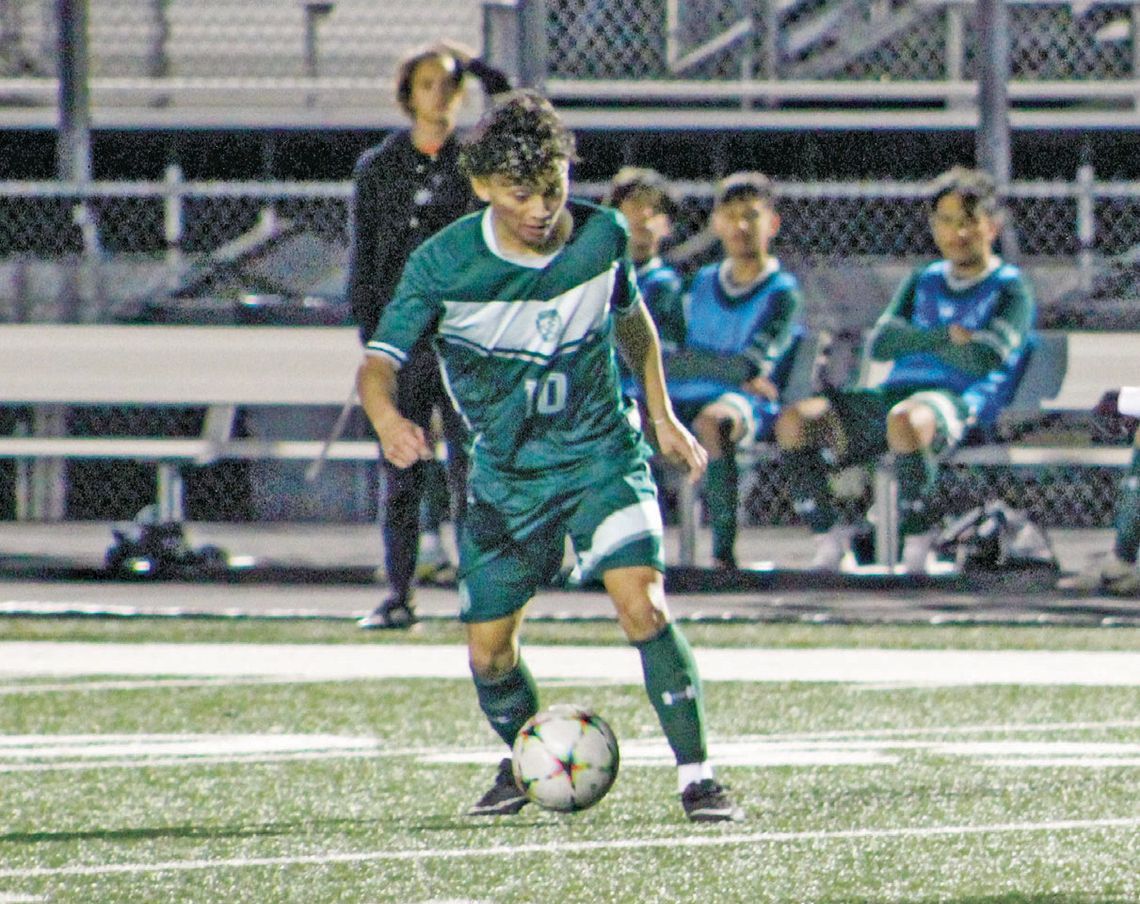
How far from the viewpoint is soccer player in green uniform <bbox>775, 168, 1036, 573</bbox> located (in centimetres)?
1032

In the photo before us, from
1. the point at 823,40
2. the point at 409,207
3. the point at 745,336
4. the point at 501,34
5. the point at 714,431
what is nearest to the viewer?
the point at 409,207

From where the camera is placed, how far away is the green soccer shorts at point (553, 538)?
18.5 ft

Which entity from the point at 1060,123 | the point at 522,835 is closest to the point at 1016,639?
the point at 522,835

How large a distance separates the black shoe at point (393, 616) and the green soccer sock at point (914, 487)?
2238mm

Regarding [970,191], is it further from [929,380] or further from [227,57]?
[227,57]

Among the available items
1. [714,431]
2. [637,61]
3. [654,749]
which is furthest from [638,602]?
[637,61]

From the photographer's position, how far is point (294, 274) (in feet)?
45.6

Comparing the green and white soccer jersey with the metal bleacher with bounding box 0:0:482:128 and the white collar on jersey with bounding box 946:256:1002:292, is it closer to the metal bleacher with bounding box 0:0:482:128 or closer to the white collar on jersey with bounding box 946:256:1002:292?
the white collar on jersey with bounding box 946:256:1002:292

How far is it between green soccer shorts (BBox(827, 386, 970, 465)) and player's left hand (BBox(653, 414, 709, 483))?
472 centimetres

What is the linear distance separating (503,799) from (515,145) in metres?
1.46

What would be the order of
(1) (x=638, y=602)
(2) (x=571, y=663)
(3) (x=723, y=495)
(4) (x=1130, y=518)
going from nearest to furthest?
(1) (x=638, y=602) < (2) (x=571, y=663) < (4) (x=1130, y=518) < (3) (x=723, y=495)

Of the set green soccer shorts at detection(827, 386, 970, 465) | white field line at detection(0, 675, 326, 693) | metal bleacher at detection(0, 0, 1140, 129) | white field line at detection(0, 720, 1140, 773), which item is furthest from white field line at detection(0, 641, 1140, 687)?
metal bleacher at detection(0, 0, 1140, 129)

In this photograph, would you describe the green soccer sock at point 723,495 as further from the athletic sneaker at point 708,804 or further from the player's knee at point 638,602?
the athletic sneaker at point 708,804

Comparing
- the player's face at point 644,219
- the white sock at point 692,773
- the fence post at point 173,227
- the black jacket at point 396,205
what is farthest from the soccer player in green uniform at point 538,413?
the fence post at point 173,227
